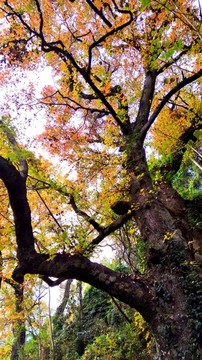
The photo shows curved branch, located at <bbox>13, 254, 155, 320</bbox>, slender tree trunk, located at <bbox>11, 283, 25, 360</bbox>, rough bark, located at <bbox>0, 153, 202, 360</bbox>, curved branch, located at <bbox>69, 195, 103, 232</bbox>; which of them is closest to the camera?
rough bark, located at <bbox>0, 153, 202, 360</bbox>

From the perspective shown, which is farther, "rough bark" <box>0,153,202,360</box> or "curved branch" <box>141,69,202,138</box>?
"curved branch" <box>141,69,202,138</box>

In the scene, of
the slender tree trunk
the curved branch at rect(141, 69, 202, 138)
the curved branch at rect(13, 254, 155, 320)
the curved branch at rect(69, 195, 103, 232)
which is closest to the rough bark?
the curved branch at rect(13, 254, 155, 320)

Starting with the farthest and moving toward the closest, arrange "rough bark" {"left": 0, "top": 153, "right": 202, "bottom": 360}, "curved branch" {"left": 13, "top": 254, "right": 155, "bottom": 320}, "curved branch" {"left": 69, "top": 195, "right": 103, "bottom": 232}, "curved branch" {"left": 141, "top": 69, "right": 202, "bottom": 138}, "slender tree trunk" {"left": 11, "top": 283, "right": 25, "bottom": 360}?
"slender tree trunk" {"left": 11, "top": 283, "right": 25, "bottom": 360} → "curved branch" {"left": 141, "top": 69, "right": 202, "bottom": 138} → "curved branch" {"left": 69, "top": 195, "right": 103, "bottom": 232} → "curved branch" {"left": 13, "top": 254, "right": 155, "bottom": 320} → "rough bark" {"left": 0, "top": 153, "right": 202, "bottom": 360}

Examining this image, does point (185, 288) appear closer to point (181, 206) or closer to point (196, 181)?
point (181, 206)

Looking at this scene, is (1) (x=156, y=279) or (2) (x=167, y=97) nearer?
(1) (x=156, y=279)

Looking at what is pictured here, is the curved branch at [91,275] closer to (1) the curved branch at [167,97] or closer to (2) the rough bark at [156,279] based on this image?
(2) the rough bark at [156,279]

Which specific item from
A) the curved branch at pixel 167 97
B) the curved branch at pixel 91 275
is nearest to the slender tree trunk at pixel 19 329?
the curved branch at pixel 91 275

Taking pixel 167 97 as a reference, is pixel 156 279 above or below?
below

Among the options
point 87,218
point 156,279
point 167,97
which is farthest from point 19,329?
point 167,97

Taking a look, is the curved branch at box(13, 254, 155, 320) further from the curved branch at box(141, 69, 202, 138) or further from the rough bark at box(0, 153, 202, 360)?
the curved branch at box(141, 69, 202, 138)

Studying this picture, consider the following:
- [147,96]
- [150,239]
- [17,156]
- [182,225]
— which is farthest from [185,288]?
[147,96]

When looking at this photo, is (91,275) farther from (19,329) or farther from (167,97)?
(19,329)

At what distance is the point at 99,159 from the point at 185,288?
3.70m

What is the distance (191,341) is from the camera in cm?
373
